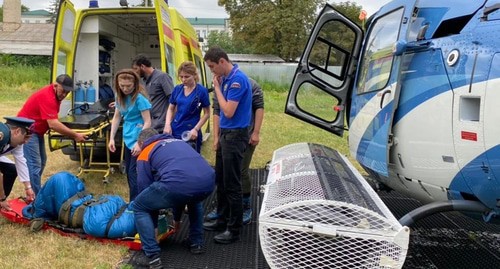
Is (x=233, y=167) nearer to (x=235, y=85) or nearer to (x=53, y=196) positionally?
(x=235, y=85)

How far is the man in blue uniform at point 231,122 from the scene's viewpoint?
13.5ft

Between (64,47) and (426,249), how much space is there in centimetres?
528

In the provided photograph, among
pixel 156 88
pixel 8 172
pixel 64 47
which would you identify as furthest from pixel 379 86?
pixel 64 47

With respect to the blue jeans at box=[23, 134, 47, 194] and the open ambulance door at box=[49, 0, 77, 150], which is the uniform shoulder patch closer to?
the blue jeans at box=[23, 134, 47, 194]

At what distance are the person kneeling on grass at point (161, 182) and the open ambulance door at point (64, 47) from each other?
294cm

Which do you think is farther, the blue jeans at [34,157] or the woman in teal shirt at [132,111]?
the blue jeans at [34,157]

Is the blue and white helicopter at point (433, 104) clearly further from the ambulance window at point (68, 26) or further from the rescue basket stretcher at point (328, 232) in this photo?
the ambulance window at point (68, 26)

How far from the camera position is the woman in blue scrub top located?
499cm

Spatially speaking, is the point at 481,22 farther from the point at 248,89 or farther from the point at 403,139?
the point at 248,89

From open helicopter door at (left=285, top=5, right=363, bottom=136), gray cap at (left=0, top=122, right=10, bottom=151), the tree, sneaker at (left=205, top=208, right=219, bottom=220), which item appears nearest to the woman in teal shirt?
sneaker at (left=205, top=208, right=219, bottom=220)

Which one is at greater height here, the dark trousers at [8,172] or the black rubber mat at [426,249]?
the dark trousers at [8,172]

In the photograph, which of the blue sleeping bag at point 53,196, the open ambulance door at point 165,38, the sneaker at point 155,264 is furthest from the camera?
the open ambulance door at point 165,38

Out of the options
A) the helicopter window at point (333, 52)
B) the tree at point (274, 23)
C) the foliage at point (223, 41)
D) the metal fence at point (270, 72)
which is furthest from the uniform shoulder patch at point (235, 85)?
the foliage at point (223, 41)

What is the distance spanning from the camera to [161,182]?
143 inches
